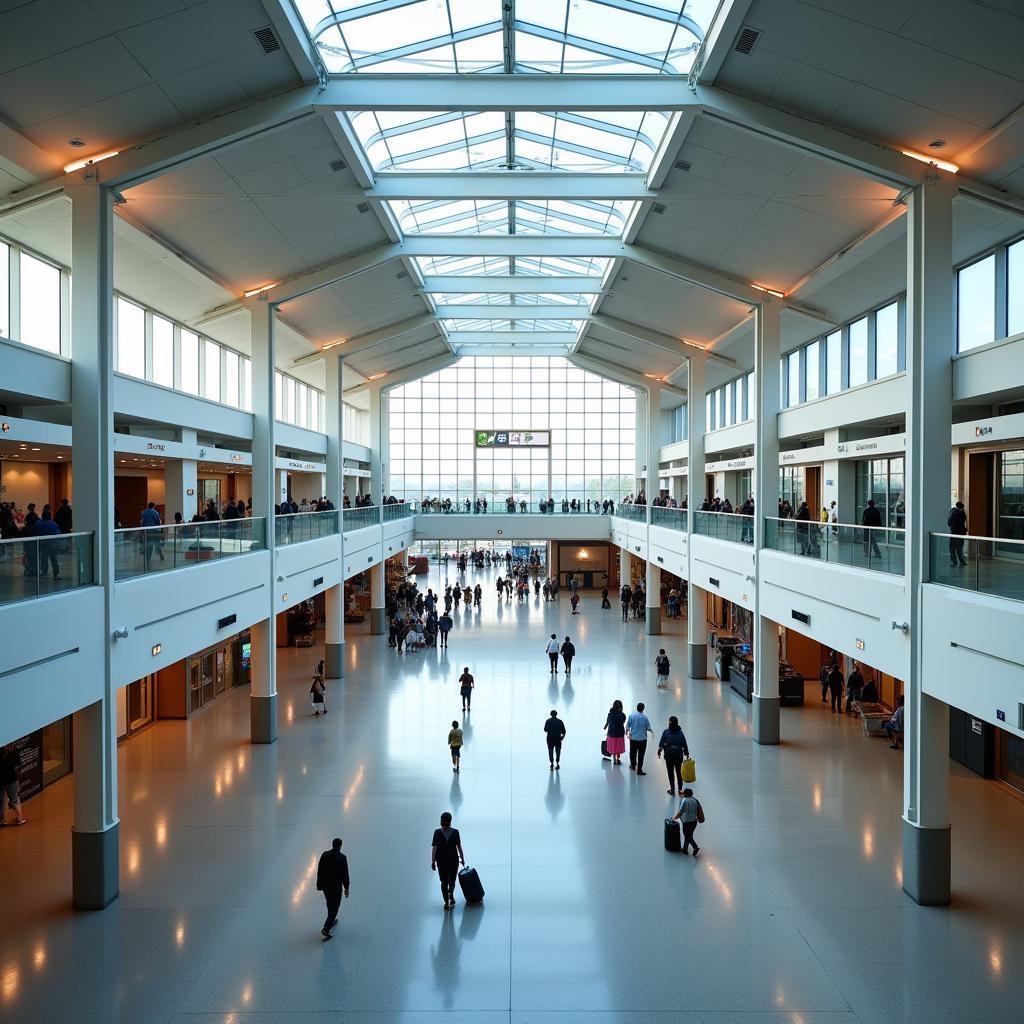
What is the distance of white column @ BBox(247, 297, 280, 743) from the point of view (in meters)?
16.6

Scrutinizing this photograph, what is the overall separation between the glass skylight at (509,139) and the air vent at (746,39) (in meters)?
2.72

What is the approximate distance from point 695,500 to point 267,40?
16.9 meters

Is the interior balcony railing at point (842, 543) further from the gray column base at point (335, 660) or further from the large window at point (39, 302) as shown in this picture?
the large window at point (39, 302)

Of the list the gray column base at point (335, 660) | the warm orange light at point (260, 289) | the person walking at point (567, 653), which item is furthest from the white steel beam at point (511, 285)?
the gray column base at point (335, 660)

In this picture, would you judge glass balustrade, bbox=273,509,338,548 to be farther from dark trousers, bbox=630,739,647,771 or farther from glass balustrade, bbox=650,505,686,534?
glass balustrade, bbox=650,505,686,534

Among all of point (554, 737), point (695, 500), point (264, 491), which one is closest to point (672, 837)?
point (554, 737)

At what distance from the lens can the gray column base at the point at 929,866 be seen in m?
9.59

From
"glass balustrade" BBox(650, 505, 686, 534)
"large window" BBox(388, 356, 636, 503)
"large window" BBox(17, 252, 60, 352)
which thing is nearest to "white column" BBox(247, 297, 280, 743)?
"large window" BBox(17, 252, 60, 352)

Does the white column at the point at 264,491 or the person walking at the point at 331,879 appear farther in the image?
the white column at the point at 264,491

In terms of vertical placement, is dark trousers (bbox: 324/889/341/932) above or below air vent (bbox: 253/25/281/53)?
below

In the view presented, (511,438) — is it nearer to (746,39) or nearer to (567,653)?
(567,653)

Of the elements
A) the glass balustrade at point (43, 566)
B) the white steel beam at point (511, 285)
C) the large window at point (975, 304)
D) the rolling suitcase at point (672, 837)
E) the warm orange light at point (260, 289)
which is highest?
the white steel beam at point (511, 285)

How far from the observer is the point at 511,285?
22828 millimetres

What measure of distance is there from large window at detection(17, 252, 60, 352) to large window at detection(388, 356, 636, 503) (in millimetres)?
33589
